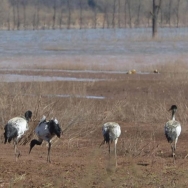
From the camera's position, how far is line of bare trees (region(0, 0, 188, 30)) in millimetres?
90500

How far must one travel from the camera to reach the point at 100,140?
50.7 ft

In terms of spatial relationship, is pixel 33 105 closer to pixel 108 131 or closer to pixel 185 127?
pixel 185 127

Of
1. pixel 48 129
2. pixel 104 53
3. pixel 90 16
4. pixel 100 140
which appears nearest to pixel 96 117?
pixel 100 140

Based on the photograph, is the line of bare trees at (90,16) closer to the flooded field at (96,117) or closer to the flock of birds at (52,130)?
the flooded field at (96,117)

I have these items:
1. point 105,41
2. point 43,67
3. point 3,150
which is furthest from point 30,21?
point 3,150

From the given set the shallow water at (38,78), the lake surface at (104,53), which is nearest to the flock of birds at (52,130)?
the shallow water at (38,78)

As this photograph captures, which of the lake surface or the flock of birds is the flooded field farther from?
the flock of birds

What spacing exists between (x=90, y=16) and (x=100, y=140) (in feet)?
273

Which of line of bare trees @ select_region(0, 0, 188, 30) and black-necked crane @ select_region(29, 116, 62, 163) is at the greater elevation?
line of bare trees @ select_region(0, 0, 188, 30)

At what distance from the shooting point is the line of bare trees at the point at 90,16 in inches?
3563

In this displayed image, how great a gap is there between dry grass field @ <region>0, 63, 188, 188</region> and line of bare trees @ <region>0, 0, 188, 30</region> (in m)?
60.4

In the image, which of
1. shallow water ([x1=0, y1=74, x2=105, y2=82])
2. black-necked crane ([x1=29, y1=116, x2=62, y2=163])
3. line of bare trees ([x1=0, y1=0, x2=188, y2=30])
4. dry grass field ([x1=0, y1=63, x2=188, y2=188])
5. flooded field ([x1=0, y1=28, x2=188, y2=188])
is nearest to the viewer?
dry grass field ([x1=0, y1=63, x2=188, y2=188])

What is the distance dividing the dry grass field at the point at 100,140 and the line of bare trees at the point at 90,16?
6040 cm

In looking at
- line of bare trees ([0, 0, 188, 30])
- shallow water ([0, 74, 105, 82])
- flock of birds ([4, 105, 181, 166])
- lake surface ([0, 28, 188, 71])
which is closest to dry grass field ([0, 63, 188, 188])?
flock of birds ([4, 105, 181, 166])
